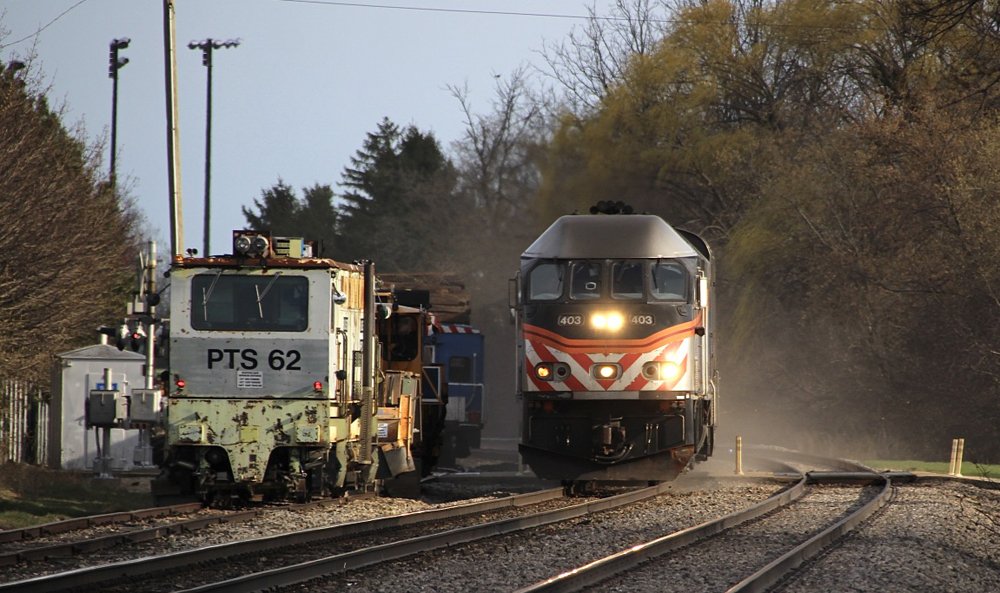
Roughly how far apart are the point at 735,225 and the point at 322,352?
2730 centimetres

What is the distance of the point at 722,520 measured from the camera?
1322cm

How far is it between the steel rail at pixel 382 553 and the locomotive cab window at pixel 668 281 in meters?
2.95

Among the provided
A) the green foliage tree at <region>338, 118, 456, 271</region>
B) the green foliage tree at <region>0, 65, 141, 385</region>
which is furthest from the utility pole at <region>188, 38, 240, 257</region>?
the green foliage tree at <region>338, 118, 456, 271</region>

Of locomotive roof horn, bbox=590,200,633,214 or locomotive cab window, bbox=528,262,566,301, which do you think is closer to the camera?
locomotive cab window, bbox=528,262,566,301

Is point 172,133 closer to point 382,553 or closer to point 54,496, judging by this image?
point 54,496

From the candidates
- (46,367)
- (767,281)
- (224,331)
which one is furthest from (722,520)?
(767,281)

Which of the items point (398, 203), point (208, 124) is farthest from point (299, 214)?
point (208, 124)

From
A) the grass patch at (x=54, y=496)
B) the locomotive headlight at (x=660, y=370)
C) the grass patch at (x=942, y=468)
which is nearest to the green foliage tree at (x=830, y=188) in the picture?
the grass patch at (x=942, y=468)

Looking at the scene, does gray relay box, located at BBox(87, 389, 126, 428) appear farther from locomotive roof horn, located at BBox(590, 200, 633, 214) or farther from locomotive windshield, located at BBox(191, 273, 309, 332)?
locomotive roof horn, located at BBox(590, 200, 633, 214)

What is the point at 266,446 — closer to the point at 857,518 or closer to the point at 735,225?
the point at 857,518

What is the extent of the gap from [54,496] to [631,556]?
1127 cm

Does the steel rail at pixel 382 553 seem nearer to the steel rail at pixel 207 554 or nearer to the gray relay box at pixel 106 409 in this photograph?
the steel rail at pixel 207 554

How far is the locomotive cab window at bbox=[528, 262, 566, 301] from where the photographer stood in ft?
55.6

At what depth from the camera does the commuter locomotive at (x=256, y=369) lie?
1413cm
